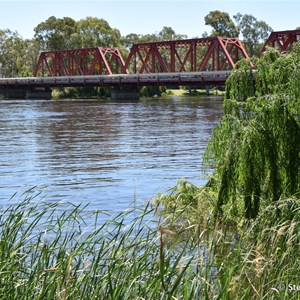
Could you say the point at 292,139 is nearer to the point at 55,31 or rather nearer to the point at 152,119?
the point at 152,119

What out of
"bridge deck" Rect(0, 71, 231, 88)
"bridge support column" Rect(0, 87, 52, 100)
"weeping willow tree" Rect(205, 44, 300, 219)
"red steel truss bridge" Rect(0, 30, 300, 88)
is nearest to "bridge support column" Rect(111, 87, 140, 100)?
"red steel truss bridge" Rect(0, 30, 300, 88)

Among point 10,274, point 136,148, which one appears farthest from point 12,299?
point 136,148

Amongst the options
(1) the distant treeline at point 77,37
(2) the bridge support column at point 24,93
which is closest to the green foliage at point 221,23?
(1) the distant treeline at point 77,37

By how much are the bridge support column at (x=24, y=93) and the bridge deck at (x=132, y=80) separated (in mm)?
1249

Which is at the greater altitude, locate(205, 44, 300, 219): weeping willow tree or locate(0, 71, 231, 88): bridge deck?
locate(205, 44, 300, 219): weeping willow tree

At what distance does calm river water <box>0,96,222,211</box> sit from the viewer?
18359 mm

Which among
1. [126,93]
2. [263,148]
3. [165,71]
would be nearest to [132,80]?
[126,93]

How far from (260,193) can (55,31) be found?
122 m

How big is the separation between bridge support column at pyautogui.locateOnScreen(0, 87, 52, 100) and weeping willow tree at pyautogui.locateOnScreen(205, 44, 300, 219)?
91.9 m

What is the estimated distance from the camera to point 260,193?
11.1 meters

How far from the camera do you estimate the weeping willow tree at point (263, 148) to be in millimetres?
10727

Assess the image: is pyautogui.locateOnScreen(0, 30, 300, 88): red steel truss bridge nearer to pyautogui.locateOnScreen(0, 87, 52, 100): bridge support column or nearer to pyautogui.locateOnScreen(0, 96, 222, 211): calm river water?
pyautogui.locateOnScreen(0, 87, 52, 100): bridge support column

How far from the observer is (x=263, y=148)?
35.3 feet

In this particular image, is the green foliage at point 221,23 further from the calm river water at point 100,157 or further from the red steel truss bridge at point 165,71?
the calm river water at point 100,157
